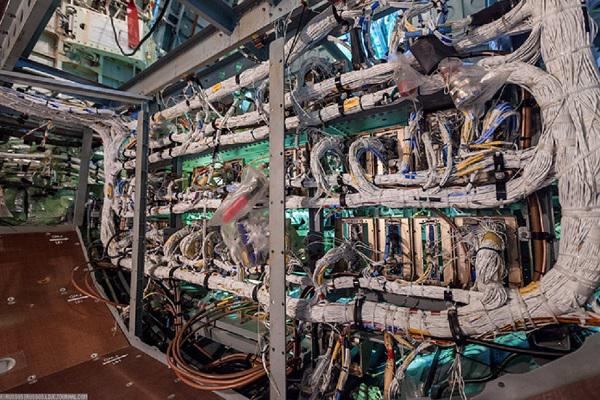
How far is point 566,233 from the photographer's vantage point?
2.56 ft

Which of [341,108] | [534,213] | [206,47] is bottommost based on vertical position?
[534,213]

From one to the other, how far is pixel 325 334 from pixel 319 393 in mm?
274

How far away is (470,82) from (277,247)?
97 cm

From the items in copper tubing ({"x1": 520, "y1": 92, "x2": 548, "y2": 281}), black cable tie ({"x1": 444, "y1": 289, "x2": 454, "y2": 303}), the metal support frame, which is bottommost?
the metal support frame

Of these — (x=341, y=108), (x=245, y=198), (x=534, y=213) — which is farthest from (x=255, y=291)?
(x=534, y=213)

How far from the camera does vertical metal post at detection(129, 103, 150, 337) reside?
1.62 metres

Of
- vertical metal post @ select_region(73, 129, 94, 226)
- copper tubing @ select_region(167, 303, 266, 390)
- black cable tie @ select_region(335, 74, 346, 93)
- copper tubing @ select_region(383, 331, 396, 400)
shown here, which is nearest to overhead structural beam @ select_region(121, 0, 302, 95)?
black cable tie @ select_region(335, 74, 346, 93)

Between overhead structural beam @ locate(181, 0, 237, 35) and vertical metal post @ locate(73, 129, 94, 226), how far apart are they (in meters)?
2.47

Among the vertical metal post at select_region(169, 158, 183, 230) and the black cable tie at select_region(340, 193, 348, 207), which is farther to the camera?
the vertical metal post at select_region(169, 158, 183, 230)

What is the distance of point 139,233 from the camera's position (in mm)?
1661

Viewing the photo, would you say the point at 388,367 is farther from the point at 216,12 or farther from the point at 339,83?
the point at 216,12

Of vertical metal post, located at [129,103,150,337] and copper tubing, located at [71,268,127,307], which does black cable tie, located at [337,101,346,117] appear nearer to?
vertical metal post, located at [129,103,150,337]

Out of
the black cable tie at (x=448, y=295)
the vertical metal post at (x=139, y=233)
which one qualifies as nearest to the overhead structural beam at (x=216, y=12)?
the vertical metal post at (x=139, y=233)

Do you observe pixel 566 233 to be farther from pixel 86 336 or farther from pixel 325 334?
pixel 86 336
